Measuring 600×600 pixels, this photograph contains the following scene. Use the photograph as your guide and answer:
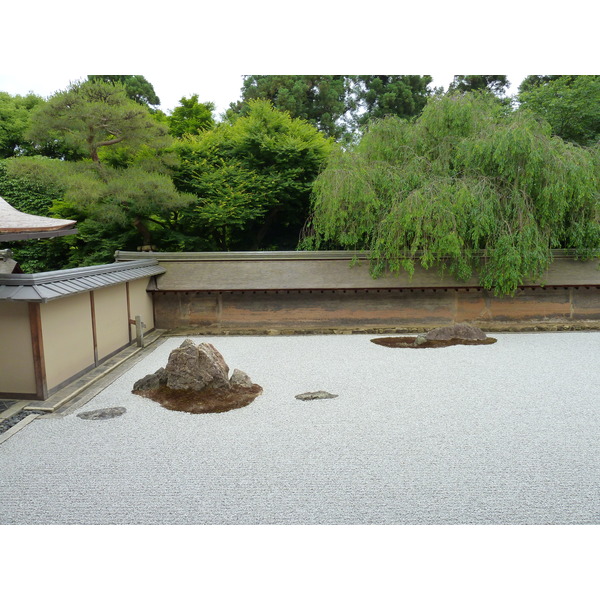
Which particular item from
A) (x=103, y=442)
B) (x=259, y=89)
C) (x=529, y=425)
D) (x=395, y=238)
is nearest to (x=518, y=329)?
(x=395, y=238)

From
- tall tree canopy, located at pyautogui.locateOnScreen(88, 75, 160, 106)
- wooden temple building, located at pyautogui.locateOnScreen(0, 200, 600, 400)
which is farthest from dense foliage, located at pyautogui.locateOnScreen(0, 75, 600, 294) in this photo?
tall tree canopy, located at pyautogui.locateOnScreen(88, 75, 160, 106)

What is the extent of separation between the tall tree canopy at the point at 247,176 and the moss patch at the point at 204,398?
769 cm

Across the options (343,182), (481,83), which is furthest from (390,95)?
(343,182)

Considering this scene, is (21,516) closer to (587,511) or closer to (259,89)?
(587,511)

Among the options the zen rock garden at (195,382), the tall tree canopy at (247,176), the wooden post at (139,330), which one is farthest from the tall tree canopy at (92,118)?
the zen rock garden at (195,382)

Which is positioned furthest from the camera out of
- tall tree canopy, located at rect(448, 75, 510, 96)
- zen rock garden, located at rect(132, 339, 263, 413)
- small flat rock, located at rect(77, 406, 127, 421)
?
tall tree canopy, located at rect(448, 75, 510, 96)

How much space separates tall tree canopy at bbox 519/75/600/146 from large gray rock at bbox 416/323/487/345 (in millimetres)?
8121

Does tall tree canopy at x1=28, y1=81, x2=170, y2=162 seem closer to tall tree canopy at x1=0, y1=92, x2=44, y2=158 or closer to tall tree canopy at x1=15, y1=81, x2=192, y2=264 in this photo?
tall tree canopy at x1=15, y1=81, x2=192, y2=264

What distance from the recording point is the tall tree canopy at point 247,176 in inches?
555

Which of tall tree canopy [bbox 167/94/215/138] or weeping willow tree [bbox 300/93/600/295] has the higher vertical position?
tall tree canopy [bbox 167/94/215/138]

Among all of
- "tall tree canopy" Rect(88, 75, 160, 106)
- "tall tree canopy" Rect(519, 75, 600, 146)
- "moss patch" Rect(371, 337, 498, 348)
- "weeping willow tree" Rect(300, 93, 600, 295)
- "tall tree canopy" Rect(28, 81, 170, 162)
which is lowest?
"moss patch" Rect(371, 337, 498, 348)

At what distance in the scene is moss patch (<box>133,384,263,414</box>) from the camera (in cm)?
645

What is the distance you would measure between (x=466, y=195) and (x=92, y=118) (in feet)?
29.9

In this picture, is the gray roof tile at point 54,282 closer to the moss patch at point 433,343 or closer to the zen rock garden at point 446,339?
the moss patch at point 433,343
